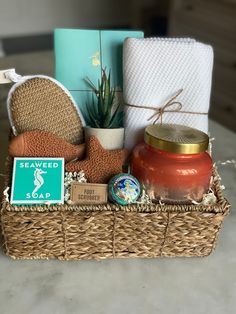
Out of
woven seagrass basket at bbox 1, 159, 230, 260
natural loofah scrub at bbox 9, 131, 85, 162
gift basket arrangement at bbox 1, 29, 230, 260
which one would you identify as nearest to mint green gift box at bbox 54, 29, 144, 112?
gift basket arrangement at bbox 1, 29, 230, 260

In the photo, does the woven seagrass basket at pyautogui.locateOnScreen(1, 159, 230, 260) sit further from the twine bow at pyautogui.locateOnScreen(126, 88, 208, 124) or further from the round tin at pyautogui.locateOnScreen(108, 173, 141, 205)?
the twine bow at pyautogui.locateOnScreen(126, 88, 208, 124)

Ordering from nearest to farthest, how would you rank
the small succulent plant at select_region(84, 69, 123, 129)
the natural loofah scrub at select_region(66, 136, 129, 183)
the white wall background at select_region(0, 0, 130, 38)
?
the natural loofah scrub at select_region(66, 136, 129, 183), the small succulent plant at select_region(84, 69, 123, 129), the white wall background at select_region(0, 0, 130, 38)

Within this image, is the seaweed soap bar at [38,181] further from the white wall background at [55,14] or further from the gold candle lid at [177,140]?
the white wall background at [55,14]

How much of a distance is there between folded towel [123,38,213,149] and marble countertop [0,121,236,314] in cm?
24

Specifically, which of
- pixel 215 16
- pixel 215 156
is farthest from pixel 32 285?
pixel 215 16

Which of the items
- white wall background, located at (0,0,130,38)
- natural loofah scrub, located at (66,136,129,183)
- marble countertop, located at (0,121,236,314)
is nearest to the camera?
marble countertop, located at (0,121,236,314)

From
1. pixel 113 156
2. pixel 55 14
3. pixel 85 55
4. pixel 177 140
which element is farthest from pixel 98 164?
pixel 55 14

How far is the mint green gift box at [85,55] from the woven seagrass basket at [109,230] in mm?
269

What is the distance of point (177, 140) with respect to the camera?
68cm

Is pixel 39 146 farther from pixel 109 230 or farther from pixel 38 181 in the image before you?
pixel 109 230

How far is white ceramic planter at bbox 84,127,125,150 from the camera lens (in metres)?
0.79

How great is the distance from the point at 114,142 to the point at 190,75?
0.18m

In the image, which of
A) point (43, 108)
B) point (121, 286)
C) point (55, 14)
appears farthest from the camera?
point (55, 14)

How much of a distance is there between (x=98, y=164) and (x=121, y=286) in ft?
0.64
